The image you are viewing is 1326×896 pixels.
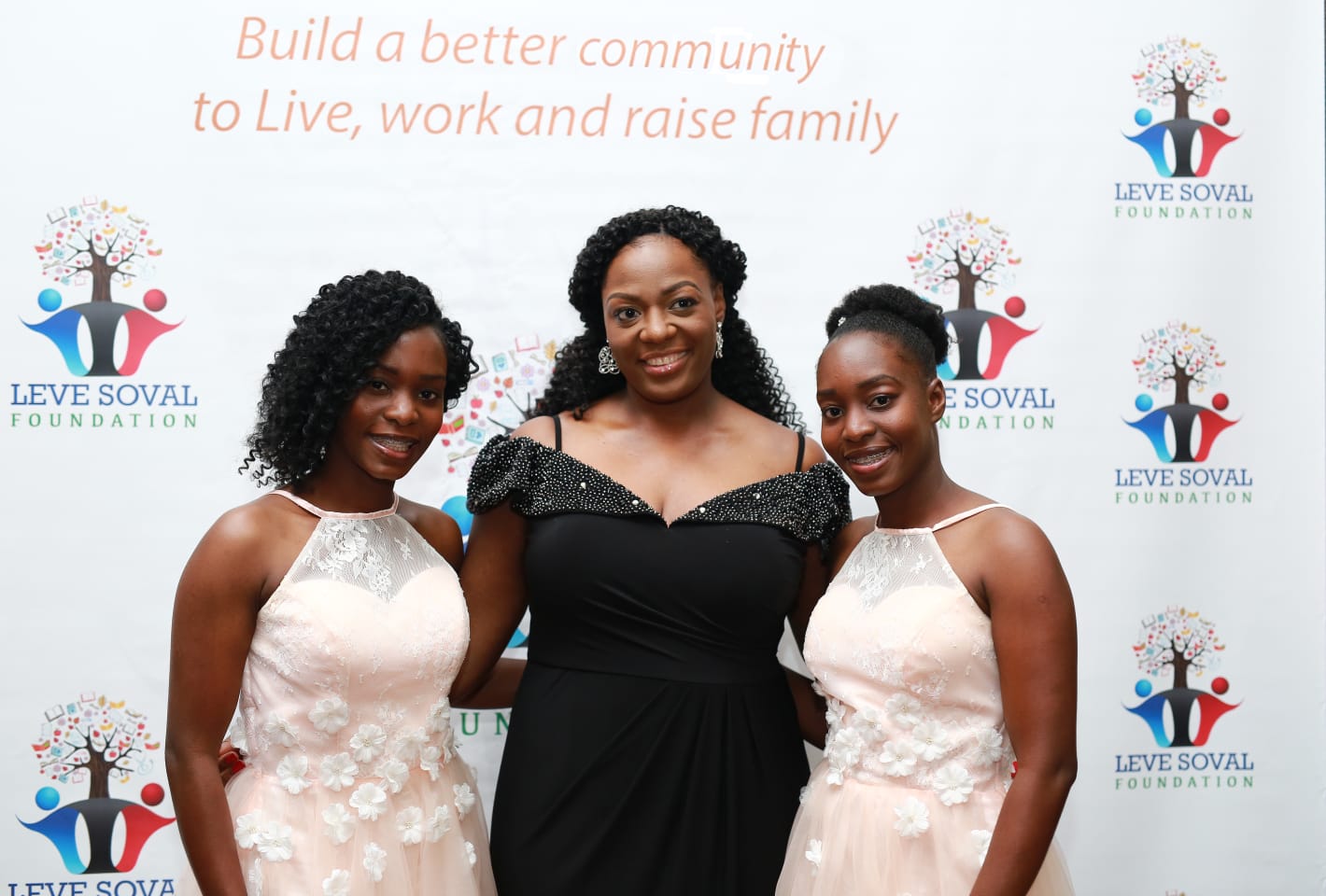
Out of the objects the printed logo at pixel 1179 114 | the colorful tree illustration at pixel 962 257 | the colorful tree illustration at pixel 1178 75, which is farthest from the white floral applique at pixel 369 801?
the colorful tree illustration at pixel 1178 75

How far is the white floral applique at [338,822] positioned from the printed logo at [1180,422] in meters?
1.91

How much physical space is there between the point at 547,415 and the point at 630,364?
25 cm

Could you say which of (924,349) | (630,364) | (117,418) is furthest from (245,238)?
(924,349)

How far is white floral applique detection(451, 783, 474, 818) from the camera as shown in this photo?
1.89 meters

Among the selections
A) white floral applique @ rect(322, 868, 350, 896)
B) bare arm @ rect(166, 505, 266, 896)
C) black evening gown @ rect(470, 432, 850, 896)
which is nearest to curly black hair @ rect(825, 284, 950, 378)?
black evening gown @ rect(470, 432, 850, 896)

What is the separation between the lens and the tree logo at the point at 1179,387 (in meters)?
2.73

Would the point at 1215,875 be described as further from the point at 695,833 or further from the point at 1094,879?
the point at 695,833

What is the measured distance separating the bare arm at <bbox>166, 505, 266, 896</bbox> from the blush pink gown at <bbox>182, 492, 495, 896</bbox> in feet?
0.15

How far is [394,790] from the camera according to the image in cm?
177

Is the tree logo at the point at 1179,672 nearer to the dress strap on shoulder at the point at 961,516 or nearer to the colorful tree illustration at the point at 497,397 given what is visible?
the dress strap on shoulder at the point at 961,516

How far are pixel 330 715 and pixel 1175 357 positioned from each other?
6.93 ft

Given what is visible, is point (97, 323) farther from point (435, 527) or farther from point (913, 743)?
point (913, 743)

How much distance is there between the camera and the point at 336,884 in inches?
66.6

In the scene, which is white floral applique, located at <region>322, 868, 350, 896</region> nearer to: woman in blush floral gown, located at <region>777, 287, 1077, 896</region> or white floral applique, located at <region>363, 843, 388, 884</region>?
white floral applique, located at <region>363, 843, 388, 884</region>
